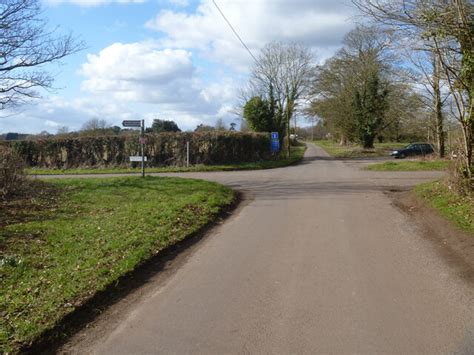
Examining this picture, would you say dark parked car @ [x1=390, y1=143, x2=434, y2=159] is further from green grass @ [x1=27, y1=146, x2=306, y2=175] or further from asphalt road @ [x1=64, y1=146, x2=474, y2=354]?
asphalt road @ [x1=64, y1=146, x2=474, y2=354]

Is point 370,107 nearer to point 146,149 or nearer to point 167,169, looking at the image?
point 146,149

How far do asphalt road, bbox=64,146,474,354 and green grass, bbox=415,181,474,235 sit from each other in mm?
1004

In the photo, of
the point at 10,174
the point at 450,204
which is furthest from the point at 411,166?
the point at 10,174

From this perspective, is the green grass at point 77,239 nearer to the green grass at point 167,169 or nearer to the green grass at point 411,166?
the green grass at point 167,169

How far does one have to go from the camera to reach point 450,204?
11375 millimetres

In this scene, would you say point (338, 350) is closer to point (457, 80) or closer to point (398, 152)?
point (457, 80)

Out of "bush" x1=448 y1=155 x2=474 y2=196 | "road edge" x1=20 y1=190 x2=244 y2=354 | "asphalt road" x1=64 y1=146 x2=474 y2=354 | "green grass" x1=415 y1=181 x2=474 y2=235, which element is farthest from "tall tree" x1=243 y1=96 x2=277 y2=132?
"road edge" x1=20 y1=190 x2=244 y2=354

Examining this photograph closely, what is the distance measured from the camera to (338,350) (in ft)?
13.9

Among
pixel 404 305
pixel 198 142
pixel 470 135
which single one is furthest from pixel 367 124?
pixel 404 305

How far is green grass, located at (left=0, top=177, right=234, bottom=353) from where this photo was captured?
5.36m

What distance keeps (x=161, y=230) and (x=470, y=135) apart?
8827mm

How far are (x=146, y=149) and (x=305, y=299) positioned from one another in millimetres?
27546

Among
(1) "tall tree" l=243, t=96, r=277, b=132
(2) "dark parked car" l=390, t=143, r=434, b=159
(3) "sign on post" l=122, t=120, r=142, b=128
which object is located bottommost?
(2) "dark parked car" l=390, t=143, r=434, b=159

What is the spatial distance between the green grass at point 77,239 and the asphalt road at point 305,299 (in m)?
0.75
